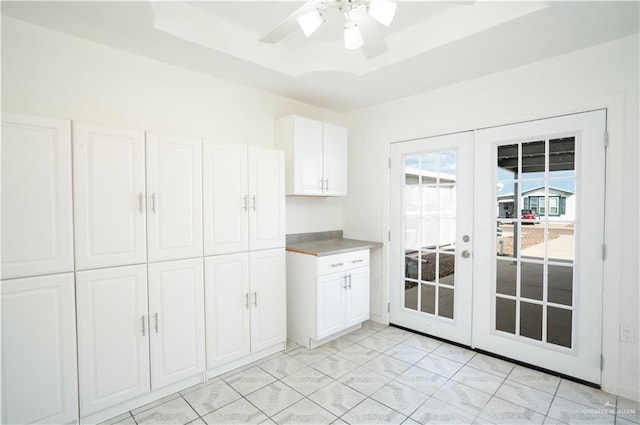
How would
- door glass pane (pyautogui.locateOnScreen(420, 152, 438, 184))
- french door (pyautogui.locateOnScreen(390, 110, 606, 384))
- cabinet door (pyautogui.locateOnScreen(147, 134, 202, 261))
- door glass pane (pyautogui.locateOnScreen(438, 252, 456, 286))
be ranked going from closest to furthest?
cabinet door (pyautogui.locateOnScreen(147, 134, 202, 261)), french door (pyautogui.locateOnScreen(390, 110, 606, 384)), door glass pane (pyautogui.locateOnScreen(438, 252, 456, 286)), door glass pane (pyautogui.locateOnScreen(420, 152, 438, 184))

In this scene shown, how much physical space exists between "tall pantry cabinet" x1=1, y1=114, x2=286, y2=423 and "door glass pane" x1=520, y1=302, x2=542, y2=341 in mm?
2208

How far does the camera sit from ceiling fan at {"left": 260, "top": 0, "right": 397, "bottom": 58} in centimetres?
159

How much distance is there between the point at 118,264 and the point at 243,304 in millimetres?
993

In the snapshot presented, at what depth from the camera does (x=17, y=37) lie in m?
1.92

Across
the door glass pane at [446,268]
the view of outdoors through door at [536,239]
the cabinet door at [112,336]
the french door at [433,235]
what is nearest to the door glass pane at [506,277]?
the view of outdoors through door at [536,239]

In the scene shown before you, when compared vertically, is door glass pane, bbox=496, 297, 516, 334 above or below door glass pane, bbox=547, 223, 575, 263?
below

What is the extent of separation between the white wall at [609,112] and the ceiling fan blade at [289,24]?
188cm

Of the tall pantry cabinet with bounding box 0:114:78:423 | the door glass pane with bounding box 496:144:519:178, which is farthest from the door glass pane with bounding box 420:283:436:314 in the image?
the tall pantry cabinet with bounding box 0:114:78:423

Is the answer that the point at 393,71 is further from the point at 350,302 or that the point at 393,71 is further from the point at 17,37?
the point at 17,37

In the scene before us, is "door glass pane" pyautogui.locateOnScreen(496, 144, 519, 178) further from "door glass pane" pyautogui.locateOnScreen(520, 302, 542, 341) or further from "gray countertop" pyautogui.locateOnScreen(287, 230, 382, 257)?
"gray countertop" pyautogui.locateOnScreen(287, 230, 382, 257)

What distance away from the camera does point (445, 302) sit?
3.08 m

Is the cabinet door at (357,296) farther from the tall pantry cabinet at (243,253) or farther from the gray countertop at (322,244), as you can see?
Answer: the tall pantry cabinet at (243,253)

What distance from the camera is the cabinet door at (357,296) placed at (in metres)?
3.14

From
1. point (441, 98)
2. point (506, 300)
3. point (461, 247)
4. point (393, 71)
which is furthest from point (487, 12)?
point (506, 300)
